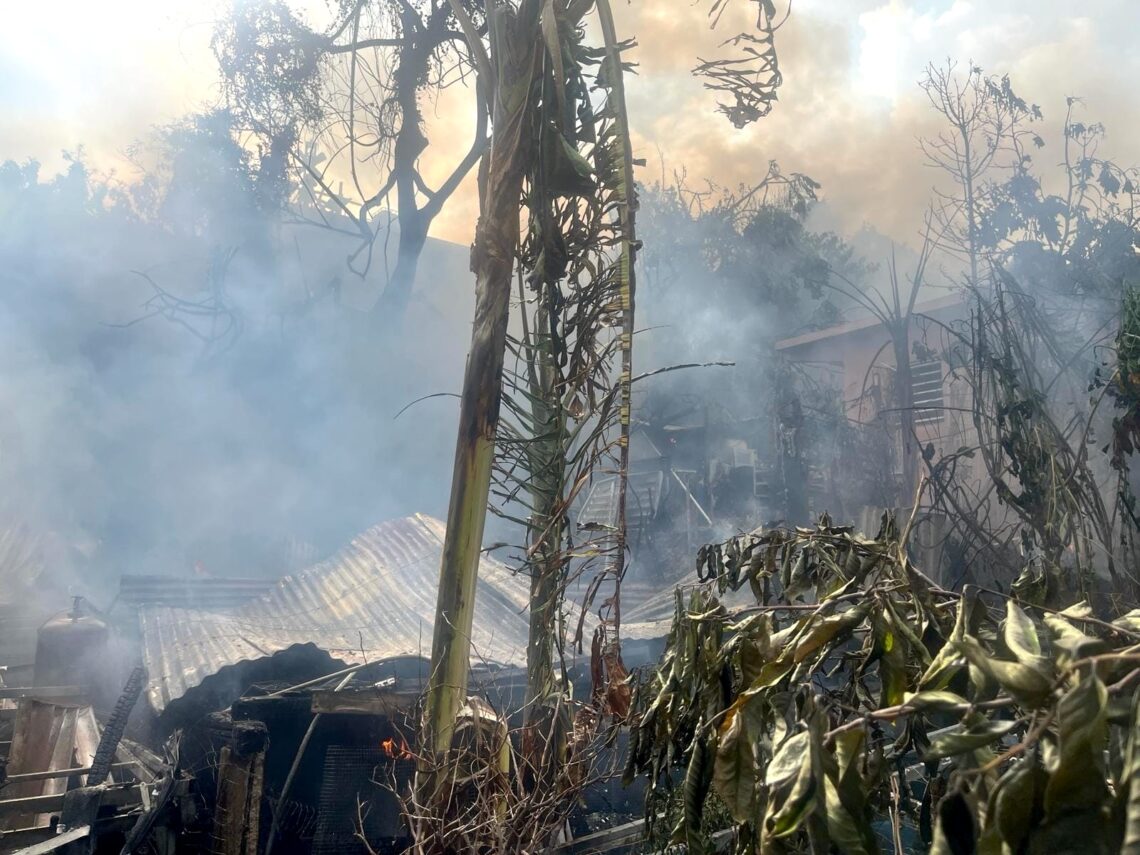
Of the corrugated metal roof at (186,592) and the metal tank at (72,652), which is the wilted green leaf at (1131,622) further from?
the corrugated metal roof at (186,592)

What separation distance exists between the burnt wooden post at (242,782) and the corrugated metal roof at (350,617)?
6.78 ft

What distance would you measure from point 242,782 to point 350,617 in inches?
220

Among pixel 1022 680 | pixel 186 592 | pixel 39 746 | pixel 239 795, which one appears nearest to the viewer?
pixel 1022 680

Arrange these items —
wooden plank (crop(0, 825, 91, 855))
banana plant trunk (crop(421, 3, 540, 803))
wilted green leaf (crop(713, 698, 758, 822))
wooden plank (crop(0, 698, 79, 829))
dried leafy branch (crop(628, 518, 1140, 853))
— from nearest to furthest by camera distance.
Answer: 1. dried leafy branch (crop(628, 518, 1140, 853))
2. wilted green leaf (crop(713, 698, 758, 822))
3. banana plant trunk (crop(421, 3, 540, 803))
4. wooden plank (crop(0, 825, 91, 855))
5. wooden plank (crop(0, 698, 79, 829))

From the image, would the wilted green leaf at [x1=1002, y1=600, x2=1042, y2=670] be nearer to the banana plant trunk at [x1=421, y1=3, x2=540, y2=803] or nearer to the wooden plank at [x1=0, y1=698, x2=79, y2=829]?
the banana plant trunk at [x1=421, y1=3, x2=540, y2=803]

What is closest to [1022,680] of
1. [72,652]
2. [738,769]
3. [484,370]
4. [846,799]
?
[846,799]

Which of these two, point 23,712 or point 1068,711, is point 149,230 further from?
point 1068,711

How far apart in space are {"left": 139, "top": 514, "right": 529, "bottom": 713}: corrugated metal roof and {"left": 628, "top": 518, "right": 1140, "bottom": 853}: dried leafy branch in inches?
235

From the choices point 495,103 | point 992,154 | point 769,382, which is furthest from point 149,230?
point 495,103

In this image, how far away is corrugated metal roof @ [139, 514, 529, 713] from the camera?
848 cm

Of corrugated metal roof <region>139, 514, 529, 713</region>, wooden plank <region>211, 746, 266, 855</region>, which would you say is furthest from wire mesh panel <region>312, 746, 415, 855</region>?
wooden plank <region>211, 746, 266, 855</region>

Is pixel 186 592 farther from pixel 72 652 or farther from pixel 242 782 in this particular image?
pixel 242 782

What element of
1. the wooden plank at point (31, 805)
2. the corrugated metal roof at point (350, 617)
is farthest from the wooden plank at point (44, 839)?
the corrugated metal roof at point (350, 617)

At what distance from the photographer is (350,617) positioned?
1106 centimetres
